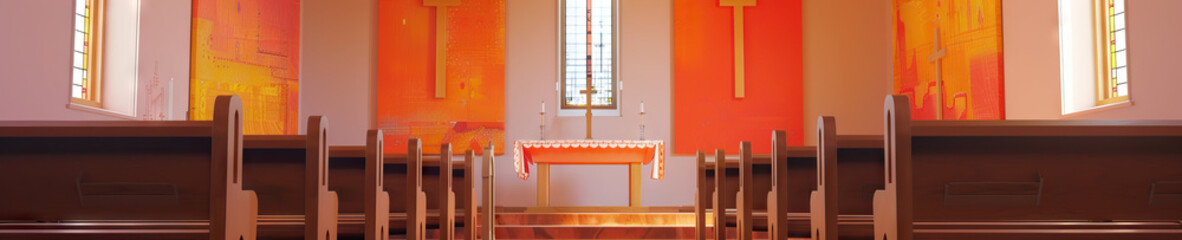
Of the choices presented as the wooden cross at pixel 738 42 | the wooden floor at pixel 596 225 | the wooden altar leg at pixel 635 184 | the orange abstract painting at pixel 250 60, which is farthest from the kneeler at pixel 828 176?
the wooden cross at pixel 738 42

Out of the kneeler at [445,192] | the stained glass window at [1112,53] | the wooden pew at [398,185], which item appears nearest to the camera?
the wooden pew at [398,185]

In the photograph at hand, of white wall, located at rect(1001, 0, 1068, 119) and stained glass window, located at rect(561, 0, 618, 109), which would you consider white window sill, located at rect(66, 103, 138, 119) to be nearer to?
stained glass window, located at rect(561, 0, 618, 109)

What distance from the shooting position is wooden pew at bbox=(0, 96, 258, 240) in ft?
7.10

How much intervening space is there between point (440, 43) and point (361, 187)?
5.75m

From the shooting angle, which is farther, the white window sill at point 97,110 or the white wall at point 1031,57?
the white wall at point 1031,57

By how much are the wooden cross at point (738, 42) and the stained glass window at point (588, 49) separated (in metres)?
1.18

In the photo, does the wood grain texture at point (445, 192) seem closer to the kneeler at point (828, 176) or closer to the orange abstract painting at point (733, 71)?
the kneeler at point (828, 176)

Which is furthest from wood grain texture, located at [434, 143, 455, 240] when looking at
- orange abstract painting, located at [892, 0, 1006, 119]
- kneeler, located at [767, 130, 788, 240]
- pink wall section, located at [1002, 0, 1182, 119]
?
orange abstract painting, located at [892, 0, 1006, 119]

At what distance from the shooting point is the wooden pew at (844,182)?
276 centimetres

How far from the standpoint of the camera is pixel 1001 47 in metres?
7.37

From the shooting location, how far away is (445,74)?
9367mm

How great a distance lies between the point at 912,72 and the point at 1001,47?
4.75 feet

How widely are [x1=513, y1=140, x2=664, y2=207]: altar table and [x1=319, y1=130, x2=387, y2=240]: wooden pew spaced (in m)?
3.83

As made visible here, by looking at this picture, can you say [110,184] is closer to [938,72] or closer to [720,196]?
[720,196]
